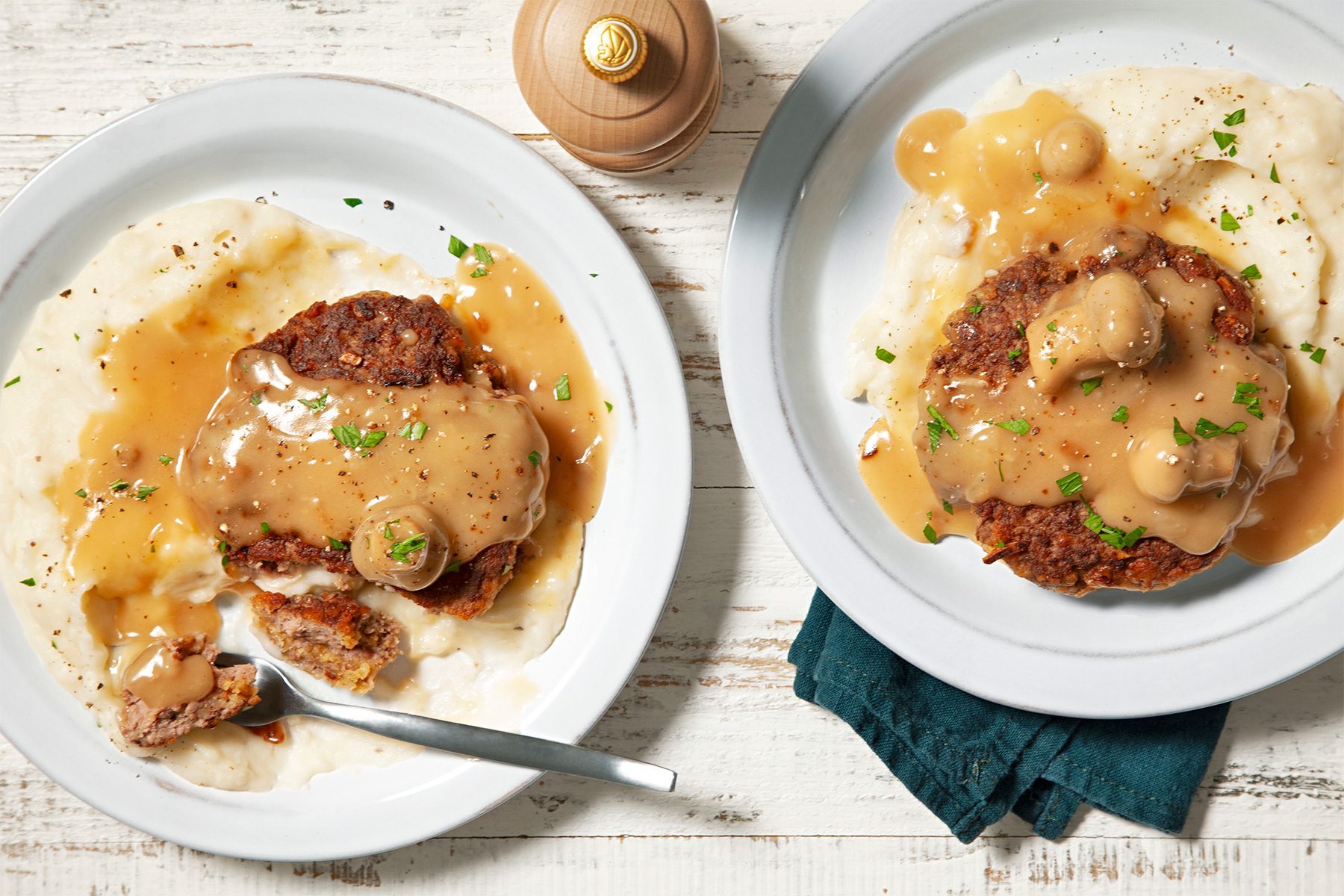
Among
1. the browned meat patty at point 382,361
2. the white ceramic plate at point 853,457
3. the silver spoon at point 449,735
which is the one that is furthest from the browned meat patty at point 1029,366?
the browned meat patty at point 382,361

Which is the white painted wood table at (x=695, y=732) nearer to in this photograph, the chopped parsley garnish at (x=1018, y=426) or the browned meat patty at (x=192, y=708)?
the browned meat patty at (x=192, y=708)

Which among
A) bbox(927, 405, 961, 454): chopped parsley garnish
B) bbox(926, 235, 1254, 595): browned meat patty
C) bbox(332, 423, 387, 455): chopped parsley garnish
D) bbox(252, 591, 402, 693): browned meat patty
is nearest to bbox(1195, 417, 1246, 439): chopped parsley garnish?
bbox(926, 235, 1254, 595): browned meat patty

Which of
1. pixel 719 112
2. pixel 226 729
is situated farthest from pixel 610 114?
pixel 226 729

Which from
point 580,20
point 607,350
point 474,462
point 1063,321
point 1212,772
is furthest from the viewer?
point 1212,772

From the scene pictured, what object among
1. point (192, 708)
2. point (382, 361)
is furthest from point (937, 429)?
point (192, 708)

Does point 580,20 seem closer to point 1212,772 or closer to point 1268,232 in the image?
point 1268,232

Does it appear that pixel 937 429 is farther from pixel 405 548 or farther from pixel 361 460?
pixel 361 460
